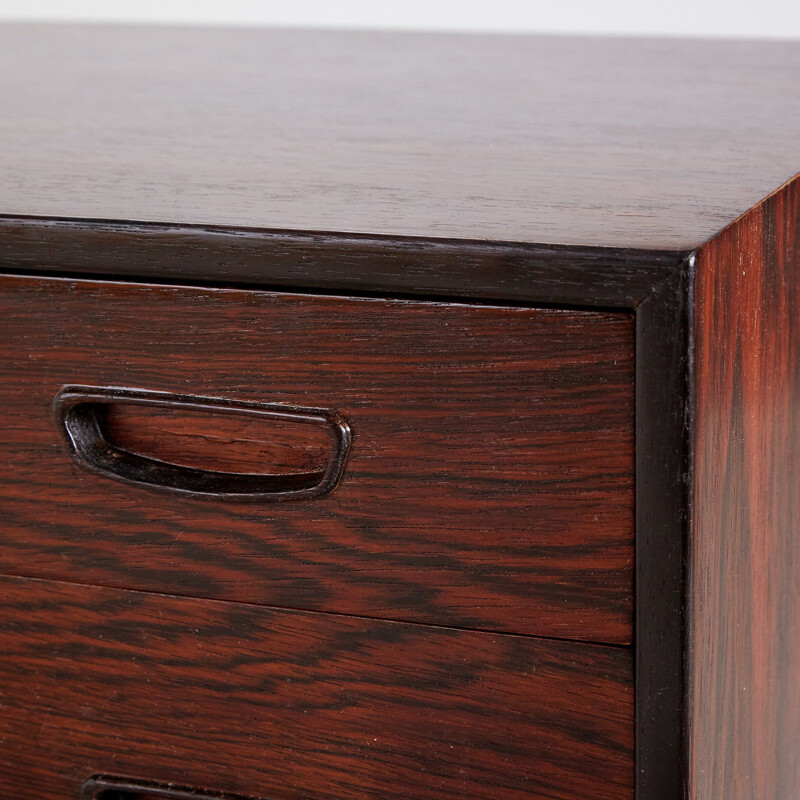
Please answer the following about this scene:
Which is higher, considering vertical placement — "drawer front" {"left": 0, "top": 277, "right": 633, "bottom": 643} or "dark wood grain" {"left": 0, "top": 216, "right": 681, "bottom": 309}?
"dark wood grain" {"left": 0, "top": 216, "right": 681, "bottom": 309}

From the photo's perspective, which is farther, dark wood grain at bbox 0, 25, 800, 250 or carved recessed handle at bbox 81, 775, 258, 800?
carved recessed handle at bbox 81, 775, 258, 800

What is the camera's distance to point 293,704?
406 millimetres

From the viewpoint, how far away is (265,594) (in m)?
0.40

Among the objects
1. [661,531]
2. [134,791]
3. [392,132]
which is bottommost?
[134,791]

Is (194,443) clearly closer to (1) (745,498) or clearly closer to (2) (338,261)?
(2) (338,261)

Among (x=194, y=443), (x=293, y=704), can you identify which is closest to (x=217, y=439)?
(x=194, y=443)

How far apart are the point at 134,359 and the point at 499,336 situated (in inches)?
6.3

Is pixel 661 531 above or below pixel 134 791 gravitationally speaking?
above

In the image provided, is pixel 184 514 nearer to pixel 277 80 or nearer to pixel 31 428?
pixel 31 428

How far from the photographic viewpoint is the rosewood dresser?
329mm

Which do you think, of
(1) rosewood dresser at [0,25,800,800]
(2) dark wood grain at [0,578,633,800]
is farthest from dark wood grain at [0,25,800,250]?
(2) dark wood grain at [0,578,633,800]

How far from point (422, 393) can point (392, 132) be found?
101mm

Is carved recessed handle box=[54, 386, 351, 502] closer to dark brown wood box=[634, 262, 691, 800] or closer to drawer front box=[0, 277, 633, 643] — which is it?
drawer front box=[0, 277, 633, 643]

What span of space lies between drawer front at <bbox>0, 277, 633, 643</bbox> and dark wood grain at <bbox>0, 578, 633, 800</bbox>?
1 cm
